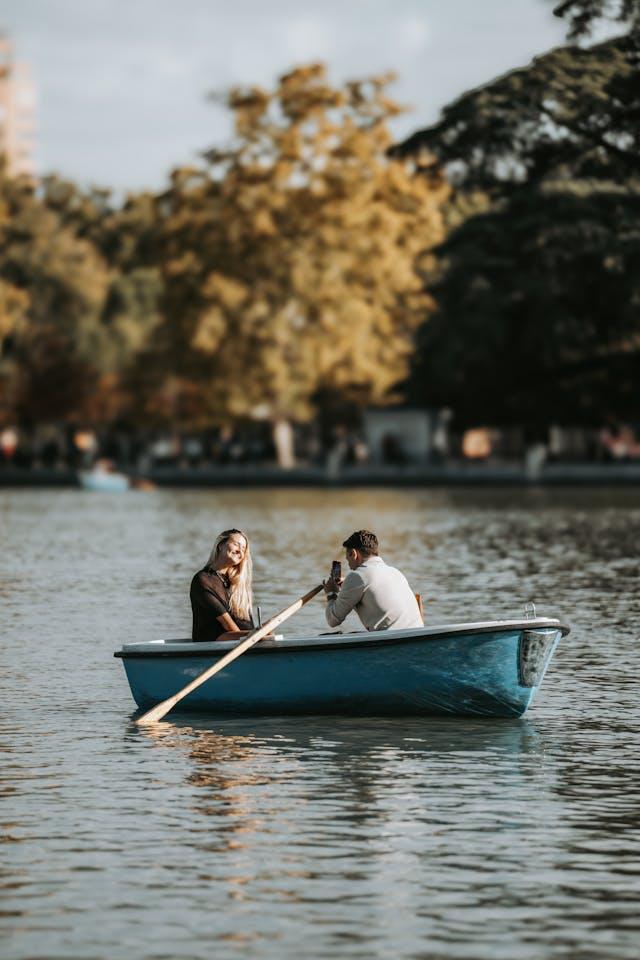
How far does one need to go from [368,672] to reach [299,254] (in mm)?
79179

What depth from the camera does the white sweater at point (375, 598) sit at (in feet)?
59.6

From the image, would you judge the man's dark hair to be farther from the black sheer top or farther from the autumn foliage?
the autumn foliage

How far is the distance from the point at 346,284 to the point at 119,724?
80.5 m

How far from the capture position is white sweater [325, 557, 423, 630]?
715 inches

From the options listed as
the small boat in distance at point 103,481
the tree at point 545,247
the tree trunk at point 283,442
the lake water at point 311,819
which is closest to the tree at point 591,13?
the tree at point 545,247

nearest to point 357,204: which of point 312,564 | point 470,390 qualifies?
point 470,390

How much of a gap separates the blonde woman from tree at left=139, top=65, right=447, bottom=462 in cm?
7654

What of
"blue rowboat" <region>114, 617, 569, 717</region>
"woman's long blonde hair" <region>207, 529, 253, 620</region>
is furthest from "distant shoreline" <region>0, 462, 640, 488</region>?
"blue rowboat" <region>114, 617, 569, 717</region>

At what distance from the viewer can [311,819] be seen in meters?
13.6

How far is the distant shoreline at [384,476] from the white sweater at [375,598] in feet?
210

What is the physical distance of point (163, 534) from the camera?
5134 cm

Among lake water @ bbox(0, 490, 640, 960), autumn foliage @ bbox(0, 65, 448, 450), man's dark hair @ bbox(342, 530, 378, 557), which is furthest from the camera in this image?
autumn foliage @ bbox(0, 65, 448, 450)

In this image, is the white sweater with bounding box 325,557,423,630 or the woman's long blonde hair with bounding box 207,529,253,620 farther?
the woman's long blonde hair with bounding box 207,529,253,620

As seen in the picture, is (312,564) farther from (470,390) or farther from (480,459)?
(480,459)
